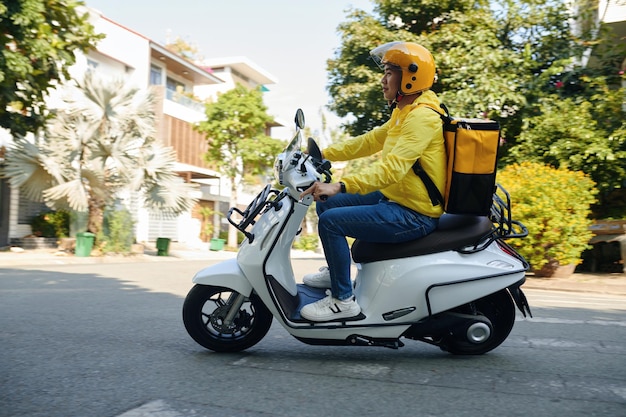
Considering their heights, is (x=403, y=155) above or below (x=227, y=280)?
above

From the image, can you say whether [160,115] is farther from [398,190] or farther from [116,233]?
[398,190]

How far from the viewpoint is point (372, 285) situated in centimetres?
389

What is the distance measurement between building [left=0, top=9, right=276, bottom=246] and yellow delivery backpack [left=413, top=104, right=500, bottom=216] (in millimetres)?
20058

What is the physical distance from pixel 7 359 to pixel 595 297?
27.2ft

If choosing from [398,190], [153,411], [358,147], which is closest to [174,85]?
[358,147]

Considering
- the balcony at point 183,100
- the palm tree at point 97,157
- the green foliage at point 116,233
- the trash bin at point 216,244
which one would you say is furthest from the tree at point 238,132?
the green foliage at point 116,233

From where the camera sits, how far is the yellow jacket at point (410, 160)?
3.63m

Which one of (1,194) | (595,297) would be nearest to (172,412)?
(595,297)

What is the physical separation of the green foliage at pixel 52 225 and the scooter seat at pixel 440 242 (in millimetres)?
19329

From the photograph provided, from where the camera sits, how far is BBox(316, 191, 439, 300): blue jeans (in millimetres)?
3793

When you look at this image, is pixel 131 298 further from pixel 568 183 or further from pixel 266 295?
pixel 568 183

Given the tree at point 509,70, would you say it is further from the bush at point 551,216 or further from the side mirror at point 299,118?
the side mirror at point 299,118

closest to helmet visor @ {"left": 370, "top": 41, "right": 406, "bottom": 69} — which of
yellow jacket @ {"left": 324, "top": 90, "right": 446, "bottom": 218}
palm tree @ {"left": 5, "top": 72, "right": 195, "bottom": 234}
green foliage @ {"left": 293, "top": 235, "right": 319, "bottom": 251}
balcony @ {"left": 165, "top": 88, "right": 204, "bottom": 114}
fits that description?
yellow jacket @ {"left": 324, "top": 90, "right": 446, "bottom": 218}

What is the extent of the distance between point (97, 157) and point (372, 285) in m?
15.8
